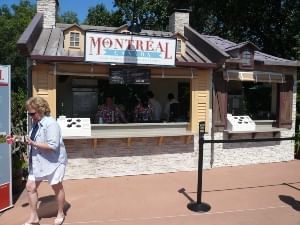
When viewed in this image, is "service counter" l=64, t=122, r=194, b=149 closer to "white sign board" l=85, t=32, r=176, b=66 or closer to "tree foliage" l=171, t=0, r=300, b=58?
"white sign board" l=85, t=32, r=176, b=66

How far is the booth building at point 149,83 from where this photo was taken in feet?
29.6

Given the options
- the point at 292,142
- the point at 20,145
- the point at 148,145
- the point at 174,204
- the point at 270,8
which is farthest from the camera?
the point at 270,8

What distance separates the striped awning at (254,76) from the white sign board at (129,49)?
6.00ft

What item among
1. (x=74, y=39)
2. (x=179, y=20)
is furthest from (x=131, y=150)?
(x=179, y=20)

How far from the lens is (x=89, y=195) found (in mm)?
7762

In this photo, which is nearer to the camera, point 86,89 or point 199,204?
point 199,204

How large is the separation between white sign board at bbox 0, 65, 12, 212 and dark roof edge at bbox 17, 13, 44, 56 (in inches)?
70.2

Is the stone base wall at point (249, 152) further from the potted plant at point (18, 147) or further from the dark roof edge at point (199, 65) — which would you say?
the potted plant at point (18, 147)

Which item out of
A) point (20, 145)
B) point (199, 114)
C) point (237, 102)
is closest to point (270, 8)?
point (237, 102)

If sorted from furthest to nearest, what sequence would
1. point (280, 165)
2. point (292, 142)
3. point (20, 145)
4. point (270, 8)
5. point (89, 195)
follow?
point (270, 8)
point (292, 142)
point (280, 165)
point (20, 145)
point (89, 195)

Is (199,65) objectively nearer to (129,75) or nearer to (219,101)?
(219,101)

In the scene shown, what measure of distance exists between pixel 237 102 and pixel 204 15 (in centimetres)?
1133

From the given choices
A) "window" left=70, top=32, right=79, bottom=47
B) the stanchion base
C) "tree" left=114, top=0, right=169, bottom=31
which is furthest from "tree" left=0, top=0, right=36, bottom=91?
the stanchion base

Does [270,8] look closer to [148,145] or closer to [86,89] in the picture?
[86,89]
